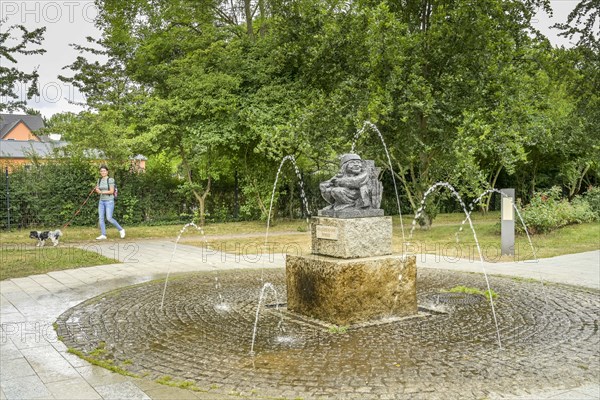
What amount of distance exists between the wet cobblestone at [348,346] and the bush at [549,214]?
769 cm

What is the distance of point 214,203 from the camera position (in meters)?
23.1

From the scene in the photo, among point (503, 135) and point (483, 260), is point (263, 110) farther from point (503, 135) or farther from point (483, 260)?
point (483, 260)

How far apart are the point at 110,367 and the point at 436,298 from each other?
5044 mm

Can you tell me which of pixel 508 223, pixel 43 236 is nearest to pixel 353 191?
pixel 508 223

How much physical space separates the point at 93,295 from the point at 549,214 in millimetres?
12778

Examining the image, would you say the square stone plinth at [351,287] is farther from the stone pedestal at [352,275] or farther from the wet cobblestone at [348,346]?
the wet cobblestone at [348,346]

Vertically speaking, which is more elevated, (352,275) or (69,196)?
(69,196)

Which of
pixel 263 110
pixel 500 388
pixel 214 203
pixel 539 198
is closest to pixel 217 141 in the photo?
pixel 263 110

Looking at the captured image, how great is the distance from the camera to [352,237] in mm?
6977

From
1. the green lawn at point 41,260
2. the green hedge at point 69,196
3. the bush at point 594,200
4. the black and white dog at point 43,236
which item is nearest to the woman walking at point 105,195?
the black and white dog at point 43,236

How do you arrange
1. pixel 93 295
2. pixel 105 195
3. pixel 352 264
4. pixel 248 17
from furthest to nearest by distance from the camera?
pixel 248 17
pixel 105 195
pixel 93 295
pixel 352 264

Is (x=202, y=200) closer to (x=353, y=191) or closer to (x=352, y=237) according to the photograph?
(x=353, y=191)

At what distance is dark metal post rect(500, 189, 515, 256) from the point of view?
42.6ft

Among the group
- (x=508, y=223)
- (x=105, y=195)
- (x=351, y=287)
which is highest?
(x=105, y=195)
